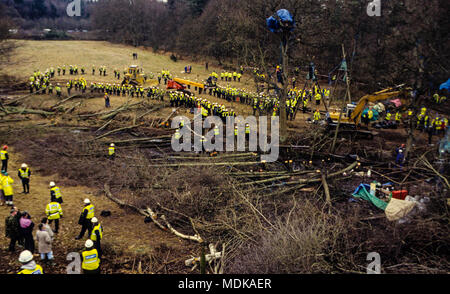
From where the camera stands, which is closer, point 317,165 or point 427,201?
point 427,201

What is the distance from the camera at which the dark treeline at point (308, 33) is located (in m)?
17.1

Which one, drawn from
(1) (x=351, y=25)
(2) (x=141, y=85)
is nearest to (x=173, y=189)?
(2) (x=141, y=85)

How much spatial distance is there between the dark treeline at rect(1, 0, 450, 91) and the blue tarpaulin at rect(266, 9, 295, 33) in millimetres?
2017

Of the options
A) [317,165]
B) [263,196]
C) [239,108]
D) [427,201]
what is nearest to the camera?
[427,201]

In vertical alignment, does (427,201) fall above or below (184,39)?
below

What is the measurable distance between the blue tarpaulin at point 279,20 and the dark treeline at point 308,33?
202cm

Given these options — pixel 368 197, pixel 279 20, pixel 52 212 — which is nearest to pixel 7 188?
pixel 52 212

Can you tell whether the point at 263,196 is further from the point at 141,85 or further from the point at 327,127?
the point at 141,85

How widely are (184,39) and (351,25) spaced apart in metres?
25.0

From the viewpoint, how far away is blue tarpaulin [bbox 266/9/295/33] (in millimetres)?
16562

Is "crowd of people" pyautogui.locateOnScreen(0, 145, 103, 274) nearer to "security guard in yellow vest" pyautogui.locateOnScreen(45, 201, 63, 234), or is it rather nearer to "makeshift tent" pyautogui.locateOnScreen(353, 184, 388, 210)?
"security guard in yellow vest" pyautogui.locateOnScreen(45, 201, 63, 234)

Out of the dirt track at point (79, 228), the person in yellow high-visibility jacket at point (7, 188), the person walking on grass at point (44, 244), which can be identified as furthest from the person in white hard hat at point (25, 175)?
the person walking on grass at point (44, 244)

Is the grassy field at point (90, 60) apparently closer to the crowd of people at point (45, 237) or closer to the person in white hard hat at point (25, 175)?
the person in white hard hat at point (25, 175)

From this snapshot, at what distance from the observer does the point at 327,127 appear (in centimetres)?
2047
